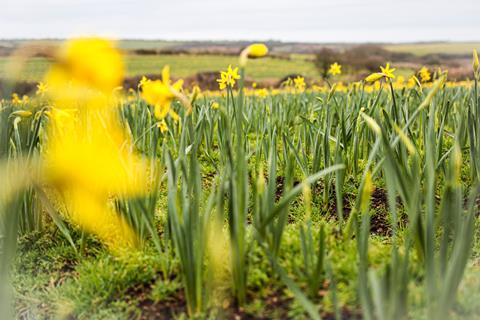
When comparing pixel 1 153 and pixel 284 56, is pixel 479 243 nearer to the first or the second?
pixel 1 153

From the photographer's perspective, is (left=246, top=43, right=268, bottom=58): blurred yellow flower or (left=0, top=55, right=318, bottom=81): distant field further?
(left=0, top=55, right=318, bottom=81): distant field

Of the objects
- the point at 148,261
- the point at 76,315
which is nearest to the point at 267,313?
the point at 148,261

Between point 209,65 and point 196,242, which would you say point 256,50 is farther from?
point 209,65

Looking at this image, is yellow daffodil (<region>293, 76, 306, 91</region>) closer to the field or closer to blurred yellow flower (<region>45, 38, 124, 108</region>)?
the field

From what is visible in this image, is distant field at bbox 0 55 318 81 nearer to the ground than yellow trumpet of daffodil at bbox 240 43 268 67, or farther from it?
nearer to the ground

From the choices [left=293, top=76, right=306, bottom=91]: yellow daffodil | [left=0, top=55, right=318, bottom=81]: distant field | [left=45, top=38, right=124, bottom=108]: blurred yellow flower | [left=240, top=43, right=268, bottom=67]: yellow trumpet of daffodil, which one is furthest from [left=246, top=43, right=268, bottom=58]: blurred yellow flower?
[left=0, top=55, right=318, bottom=81]: distant field

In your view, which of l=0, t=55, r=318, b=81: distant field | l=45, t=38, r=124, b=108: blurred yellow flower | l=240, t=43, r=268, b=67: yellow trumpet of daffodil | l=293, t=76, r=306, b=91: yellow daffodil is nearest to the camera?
l=45, t=38, r=124, b=108: blurred yellow flower

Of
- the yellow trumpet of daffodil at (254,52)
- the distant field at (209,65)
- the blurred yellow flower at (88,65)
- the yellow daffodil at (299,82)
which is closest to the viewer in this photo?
the blurred yellow flower at (88,65)

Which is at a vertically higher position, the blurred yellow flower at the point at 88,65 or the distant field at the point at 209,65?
the blurred yellow flower at the point at 88,65

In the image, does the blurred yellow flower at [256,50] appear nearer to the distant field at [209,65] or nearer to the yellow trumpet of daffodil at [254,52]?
the yellow trumpet of daffodil at [254,52]

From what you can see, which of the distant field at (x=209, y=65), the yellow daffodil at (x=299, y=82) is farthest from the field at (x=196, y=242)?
the distant field at (x=209, y=65)

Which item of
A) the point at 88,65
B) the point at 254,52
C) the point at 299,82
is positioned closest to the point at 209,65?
the point at 299,82

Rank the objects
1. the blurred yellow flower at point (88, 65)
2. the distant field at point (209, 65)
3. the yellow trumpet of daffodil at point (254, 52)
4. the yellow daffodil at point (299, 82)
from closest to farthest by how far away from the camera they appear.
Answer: the blurred yellow flower at point (88, 65) → the yellow trumpet of daffodil at point (254, 52) → the yellow daffodil at point (299, 82) → the distant field at point (209, 65)

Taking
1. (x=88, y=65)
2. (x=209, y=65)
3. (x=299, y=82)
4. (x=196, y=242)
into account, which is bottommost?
(x=209, y=65)
